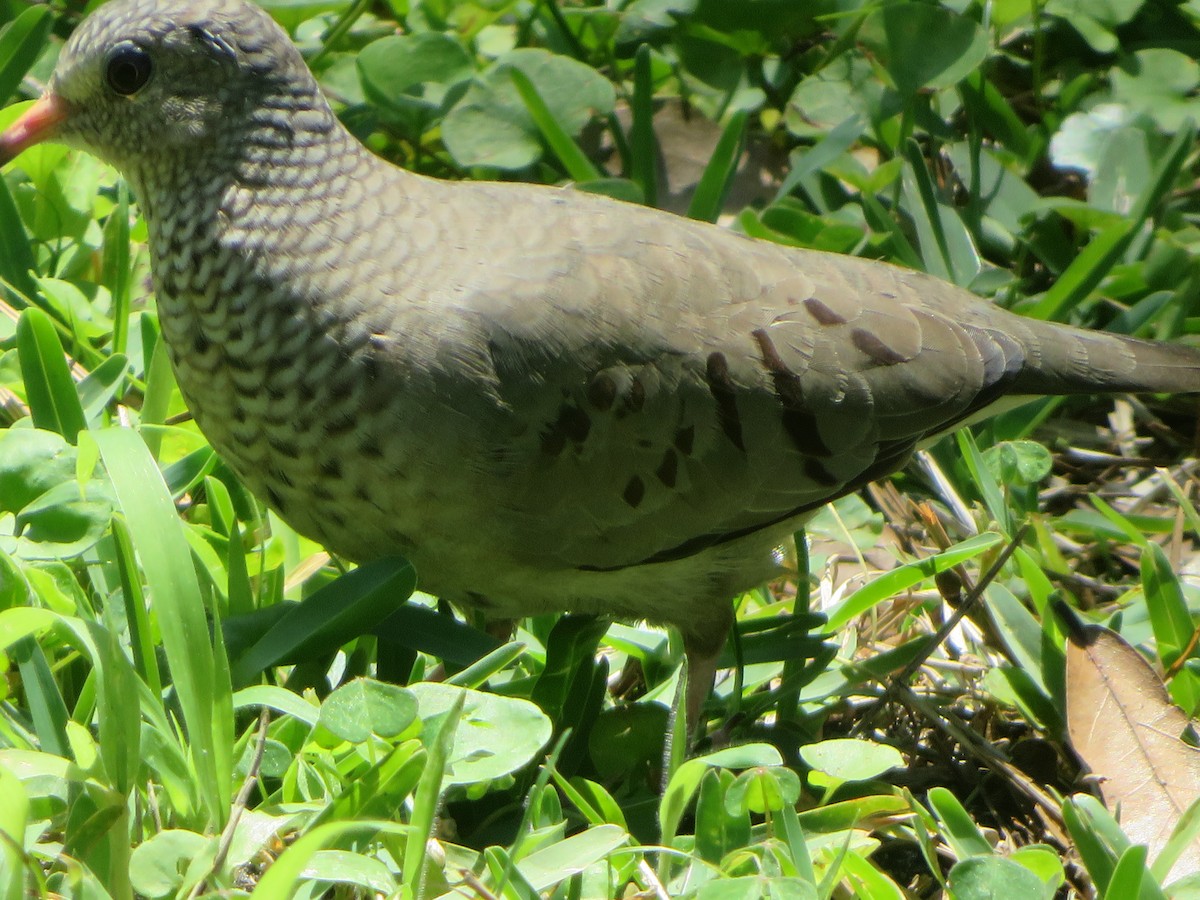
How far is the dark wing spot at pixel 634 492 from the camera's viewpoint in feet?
10.3

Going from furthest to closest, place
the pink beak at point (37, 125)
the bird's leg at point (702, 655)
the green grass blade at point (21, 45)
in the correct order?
1. the green grass blade at point (21, 45)
2. the bird's leg at point (702, 655)
3. the pink beak at point (37, 125)

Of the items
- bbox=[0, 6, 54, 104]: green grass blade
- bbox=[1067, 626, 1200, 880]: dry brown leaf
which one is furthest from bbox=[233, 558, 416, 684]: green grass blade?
bbox=[0, 6, 54, 104]: green grass blade

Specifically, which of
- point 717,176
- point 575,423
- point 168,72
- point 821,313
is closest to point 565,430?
point 575,423

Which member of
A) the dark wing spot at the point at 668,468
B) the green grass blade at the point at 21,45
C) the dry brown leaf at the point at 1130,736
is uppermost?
the green grass blade at the point at 21,45

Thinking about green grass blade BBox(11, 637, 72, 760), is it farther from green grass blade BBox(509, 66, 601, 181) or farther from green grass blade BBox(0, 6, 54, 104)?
green grass blade BBox(509, 66, 601, 181)

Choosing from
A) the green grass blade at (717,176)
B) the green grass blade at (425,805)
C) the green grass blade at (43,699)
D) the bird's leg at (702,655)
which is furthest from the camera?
the green grass blade at (717,176)

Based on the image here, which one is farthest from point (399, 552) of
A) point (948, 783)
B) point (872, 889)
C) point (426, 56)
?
point (426, 56)

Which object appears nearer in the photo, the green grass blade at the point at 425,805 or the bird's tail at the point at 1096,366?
the green grass blade at the point at 425,805

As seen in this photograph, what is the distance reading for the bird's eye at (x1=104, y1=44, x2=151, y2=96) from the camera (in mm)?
2965

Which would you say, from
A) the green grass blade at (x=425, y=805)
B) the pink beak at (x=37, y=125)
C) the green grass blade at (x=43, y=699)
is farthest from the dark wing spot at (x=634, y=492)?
the pink beak at (x=37, y=125)

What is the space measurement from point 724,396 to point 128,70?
4.34 ft

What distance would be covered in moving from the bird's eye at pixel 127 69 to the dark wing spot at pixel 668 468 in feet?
4.09

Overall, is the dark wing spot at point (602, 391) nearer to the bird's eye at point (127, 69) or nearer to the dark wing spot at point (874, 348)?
the dark wing spot at point (874, 348)

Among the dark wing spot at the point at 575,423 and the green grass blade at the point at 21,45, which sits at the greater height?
the green grass blade at the point at 21,45
